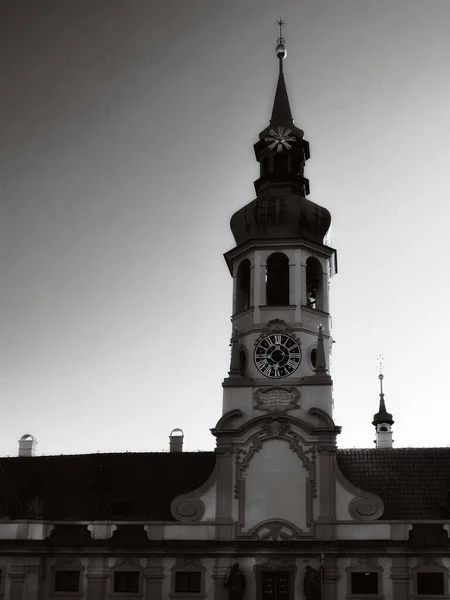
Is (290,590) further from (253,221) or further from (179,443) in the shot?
(253,221)

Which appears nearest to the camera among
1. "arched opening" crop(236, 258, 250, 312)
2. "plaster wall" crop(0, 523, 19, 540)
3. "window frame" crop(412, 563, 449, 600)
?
"window frame" crop(412, 563, 449, 600)

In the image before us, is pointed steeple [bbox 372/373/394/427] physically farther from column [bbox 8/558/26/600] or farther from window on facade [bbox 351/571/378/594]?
column [bbox 8/558/26/600]

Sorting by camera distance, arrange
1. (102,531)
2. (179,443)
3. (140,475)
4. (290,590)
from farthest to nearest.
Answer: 1. (179,443)
2. (140,475)
3. (102,531)
4. (290,590)

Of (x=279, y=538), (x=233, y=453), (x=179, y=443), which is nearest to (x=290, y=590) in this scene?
(x=279, y=538)

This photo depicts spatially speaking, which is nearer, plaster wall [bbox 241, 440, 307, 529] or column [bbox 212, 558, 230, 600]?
column [bbox 212, 558, 230, 600]

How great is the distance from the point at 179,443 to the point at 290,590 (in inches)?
460

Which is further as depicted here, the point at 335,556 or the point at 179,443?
the point at 179,443

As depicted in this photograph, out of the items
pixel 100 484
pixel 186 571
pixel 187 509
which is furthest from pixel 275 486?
pixel 100 484

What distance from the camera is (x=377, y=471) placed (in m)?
41.0

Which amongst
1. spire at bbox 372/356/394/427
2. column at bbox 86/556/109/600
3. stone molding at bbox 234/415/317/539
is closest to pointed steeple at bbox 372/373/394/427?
spire at bbox 372/356/394/427

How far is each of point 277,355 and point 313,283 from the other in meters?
4.70

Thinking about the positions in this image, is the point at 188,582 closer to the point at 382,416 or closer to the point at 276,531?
the point at 276,531

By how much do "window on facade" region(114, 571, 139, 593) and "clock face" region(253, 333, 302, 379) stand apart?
34.8ft

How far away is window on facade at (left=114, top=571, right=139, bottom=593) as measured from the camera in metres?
39.2
